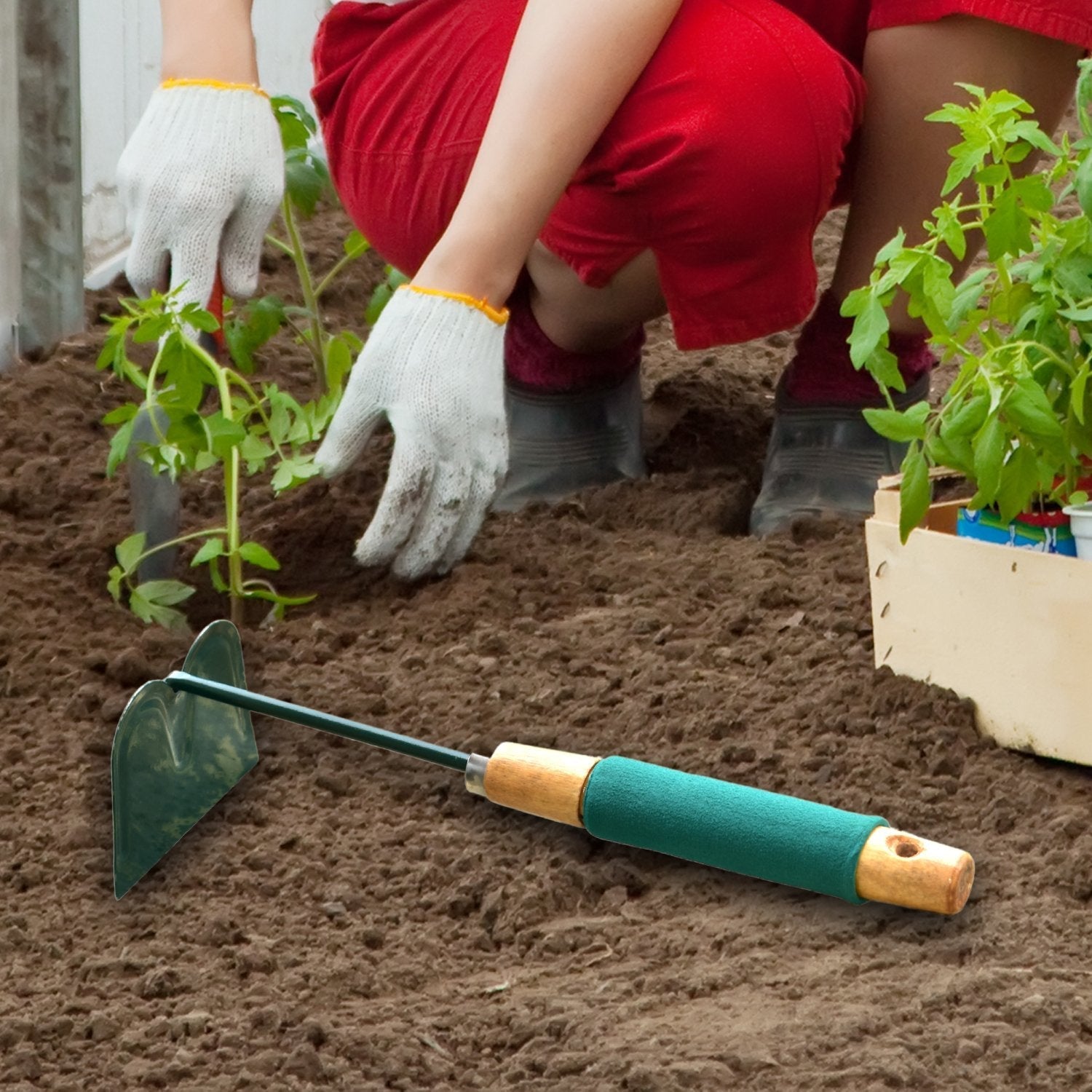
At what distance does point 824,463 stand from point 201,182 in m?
0.80

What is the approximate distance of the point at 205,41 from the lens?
165 centimetres

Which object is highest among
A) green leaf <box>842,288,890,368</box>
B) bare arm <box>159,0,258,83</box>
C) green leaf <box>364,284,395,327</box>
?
bare arm <box>159,0,258,83</box>

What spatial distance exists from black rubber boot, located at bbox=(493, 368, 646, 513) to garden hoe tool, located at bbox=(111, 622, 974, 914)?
637mm

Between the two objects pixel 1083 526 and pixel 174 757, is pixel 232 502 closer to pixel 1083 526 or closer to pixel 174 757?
pixel 174 757

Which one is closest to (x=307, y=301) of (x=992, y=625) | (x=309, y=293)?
(x=309, y=293)

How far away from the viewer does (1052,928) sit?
44.2 inches

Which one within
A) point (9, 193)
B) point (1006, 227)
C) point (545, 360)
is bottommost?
point (545, 360)

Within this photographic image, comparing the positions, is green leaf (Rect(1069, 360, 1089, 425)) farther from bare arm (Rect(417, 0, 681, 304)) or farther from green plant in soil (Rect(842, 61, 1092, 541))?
bare arm (Rect(417, 0, 681, 304))

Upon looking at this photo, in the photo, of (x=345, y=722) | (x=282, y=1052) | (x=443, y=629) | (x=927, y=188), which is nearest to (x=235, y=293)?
(x=443, y=629)

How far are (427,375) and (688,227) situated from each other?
1.21ft

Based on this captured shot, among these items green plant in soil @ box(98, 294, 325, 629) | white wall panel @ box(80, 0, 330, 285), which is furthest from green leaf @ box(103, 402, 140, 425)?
white wall panel @ box(80, 0, 330, 285)

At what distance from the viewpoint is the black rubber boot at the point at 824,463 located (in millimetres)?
1828

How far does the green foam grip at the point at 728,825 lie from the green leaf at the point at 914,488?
254mm

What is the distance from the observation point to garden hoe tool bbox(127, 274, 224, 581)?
1697 mm
